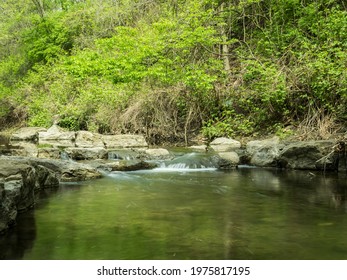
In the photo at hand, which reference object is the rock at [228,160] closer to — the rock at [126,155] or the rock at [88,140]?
the rock at [126,155]

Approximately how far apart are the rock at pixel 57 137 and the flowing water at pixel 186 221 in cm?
711

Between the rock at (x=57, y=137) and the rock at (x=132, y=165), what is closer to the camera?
the rock at (x=132, y=165)

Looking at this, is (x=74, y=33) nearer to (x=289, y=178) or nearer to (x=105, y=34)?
(x=105, y=34)

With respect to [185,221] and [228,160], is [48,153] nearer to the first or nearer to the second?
[228,160]

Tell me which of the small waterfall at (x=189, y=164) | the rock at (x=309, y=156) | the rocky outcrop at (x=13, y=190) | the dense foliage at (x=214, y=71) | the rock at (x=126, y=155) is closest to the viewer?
the rocky outcrop at (x=13, y=190)

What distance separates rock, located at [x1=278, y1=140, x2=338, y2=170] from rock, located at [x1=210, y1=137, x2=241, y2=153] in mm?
2366

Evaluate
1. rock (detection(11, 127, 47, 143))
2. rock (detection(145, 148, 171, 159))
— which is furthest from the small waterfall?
rock (detection(11, 127, 47, 143))

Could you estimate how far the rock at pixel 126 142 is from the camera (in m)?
15.3

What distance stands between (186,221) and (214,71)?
38.7ft

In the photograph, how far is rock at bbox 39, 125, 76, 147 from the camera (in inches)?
638

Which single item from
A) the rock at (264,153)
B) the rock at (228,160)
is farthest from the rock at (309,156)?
the rock at (228,160)

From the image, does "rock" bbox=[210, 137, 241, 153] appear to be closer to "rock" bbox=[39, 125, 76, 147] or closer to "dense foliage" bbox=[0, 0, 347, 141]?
"dense foliage" bbox=[0, 0, 347, 141]

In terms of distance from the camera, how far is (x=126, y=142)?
1547 cm

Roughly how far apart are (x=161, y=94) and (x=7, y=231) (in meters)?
12.5
